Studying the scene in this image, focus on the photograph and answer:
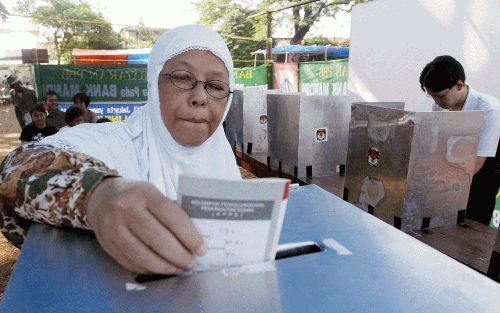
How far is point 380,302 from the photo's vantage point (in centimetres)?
47

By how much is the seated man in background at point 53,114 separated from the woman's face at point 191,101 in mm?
4167

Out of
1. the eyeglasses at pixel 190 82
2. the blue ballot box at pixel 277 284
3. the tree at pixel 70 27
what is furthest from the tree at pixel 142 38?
the blue ballot box at pixel 277 284

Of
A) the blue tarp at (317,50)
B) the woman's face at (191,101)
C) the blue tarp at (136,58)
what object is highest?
the blue tarp at (317,50)

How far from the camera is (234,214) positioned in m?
0.49

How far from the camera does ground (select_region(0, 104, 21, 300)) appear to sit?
2.57 metres

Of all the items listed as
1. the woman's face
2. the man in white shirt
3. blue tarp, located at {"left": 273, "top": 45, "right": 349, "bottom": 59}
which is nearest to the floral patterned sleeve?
the woman's face

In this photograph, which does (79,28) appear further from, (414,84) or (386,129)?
(386,129)

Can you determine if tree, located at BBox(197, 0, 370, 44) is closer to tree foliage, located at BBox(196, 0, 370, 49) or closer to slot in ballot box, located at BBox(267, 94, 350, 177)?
tree foliage, located at BBox(196, 0, 370, 49)

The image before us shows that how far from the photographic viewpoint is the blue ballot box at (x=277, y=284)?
0.45 metres

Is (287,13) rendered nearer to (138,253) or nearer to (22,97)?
(22,97)

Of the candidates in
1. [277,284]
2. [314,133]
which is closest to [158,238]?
[277,284]

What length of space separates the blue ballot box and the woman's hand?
0.12 ft

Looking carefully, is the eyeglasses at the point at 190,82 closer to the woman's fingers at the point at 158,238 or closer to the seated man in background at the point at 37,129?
the woman's fingers at the point at 158,238

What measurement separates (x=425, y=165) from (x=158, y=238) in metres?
1.41
